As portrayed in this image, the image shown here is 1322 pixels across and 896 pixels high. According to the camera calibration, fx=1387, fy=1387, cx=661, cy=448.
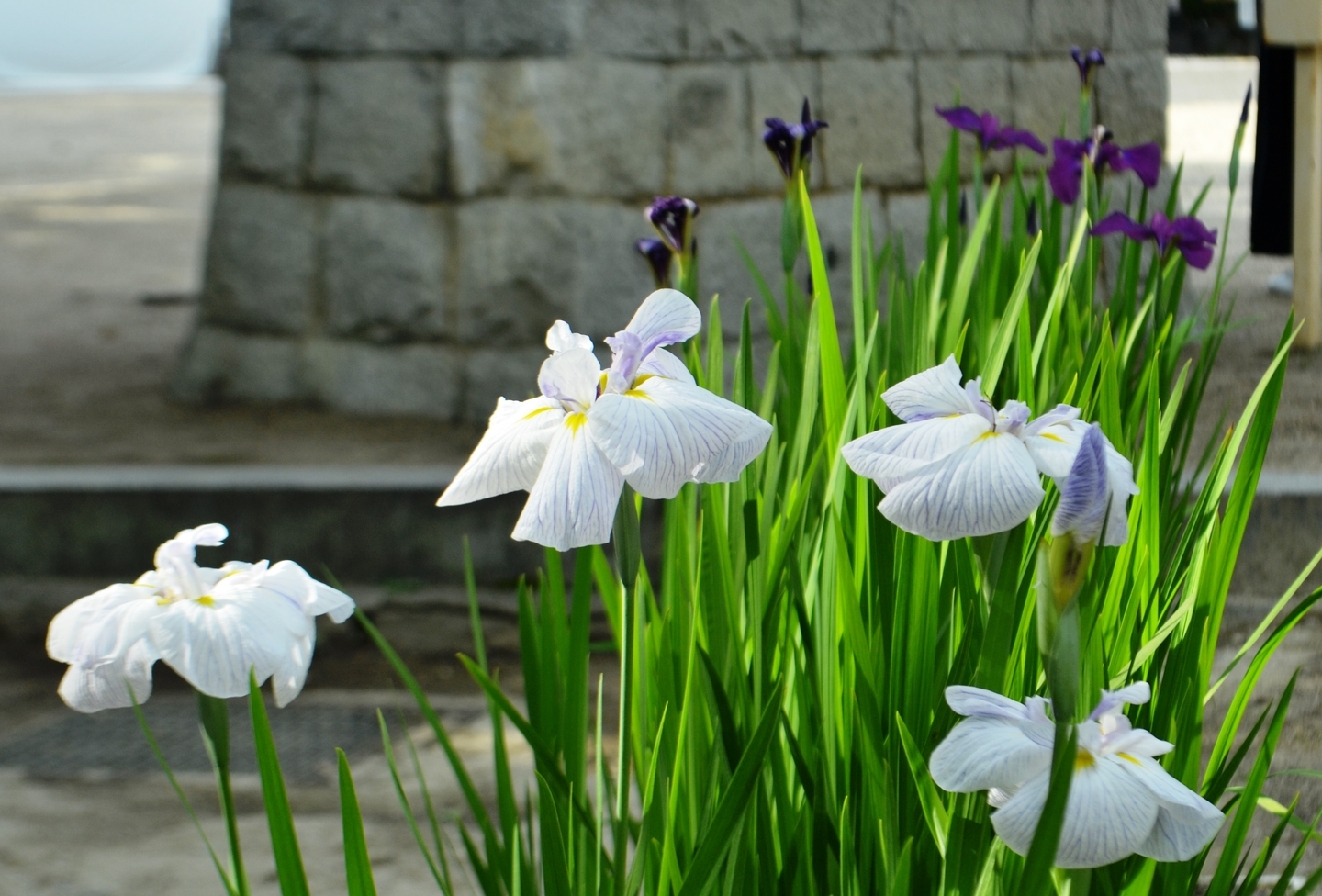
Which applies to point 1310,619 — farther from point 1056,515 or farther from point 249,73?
point 249,73

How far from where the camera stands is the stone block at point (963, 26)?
4078 mm

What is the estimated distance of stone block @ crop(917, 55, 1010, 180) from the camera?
4.14m

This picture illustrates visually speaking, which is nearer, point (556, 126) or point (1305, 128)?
point (1305, 128)

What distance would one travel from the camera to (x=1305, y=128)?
366 cm

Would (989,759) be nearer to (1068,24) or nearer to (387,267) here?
(387,267)

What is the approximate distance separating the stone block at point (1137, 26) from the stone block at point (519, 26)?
5.93 ft

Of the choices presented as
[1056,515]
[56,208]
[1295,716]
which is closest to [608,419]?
[1056,515]

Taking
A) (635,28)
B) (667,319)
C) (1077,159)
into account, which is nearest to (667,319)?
(667,319)

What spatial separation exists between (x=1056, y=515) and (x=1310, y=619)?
85.4 inches

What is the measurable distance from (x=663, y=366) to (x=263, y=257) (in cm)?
350

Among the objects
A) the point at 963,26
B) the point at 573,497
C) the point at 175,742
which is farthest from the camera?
the point at 963,26

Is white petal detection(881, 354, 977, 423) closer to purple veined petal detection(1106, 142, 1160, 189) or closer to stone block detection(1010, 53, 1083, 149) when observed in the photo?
purple veined petal detection(1106, 142, 1160, 189)

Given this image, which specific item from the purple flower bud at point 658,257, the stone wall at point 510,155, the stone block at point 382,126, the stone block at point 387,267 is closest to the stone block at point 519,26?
the stone wall at point 510,155

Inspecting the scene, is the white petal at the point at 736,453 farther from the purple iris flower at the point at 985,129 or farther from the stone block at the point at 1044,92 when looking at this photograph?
the stone block at the point at 1044,92
